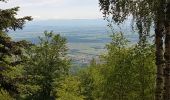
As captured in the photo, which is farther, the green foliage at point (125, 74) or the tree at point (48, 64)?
the tree at point (48, 64)

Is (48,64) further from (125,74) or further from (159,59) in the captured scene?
(159,59)

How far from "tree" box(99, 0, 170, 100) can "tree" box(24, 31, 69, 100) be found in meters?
51.0

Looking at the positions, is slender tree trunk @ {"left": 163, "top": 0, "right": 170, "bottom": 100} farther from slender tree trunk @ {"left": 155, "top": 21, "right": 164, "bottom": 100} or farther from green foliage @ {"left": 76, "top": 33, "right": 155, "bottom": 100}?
green foliage @ {"left": 76, "top": 33, "right": 155, "bottom": 100}

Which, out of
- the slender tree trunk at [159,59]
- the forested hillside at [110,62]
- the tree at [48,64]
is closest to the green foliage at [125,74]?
the forested hillside at [110,62]

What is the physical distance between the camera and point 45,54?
75312mm

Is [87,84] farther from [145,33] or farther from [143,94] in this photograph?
[145,33]

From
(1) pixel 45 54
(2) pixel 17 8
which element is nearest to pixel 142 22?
(2) pixel 17 8

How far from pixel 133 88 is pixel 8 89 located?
25515 mm

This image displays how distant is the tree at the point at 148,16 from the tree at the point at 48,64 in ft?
167

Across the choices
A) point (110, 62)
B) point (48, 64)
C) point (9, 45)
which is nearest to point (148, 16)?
point (9, 45)

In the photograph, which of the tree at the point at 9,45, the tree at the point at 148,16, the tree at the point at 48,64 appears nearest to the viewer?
the tree at the point at 148,16

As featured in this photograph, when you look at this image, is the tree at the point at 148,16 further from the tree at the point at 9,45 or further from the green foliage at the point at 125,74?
the green foliage at the point at 125,74

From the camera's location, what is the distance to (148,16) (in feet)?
50.9

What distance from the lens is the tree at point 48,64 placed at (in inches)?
2746
